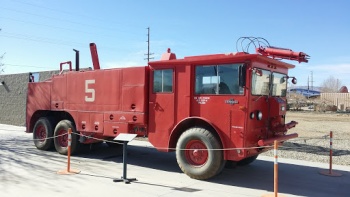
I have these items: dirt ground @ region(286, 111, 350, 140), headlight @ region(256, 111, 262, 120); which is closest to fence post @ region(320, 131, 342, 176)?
headlight @ region(256, 111, 262, 120)

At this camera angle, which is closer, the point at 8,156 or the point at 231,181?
the point at 231,181

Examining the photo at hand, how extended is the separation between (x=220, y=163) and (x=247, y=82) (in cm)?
188

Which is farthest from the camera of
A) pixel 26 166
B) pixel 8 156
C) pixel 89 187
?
pixel 8 156

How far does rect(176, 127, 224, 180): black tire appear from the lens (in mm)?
7593

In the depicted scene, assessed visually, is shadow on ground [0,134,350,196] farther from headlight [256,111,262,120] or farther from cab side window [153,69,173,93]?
cab side window [153,69,173,93]

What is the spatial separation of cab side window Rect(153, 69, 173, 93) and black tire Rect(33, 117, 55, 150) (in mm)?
4814

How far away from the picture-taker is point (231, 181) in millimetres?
7902

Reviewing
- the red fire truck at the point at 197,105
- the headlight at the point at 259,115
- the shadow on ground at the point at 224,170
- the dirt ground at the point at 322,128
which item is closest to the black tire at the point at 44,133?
the shadow on ground at the point at 224,170

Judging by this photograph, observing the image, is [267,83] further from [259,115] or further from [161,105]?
[161,105]

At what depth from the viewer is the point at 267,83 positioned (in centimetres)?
827

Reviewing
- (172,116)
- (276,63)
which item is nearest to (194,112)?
(172,116)

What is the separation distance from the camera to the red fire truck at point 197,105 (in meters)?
7.52

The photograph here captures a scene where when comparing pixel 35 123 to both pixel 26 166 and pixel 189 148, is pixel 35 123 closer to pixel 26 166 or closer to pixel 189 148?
pixel 26 166

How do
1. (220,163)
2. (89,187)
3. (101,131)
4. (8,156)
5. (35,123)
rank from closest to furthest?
1. (89,187)
2. (220,163)
3. (101,131)
4. (8,156)
5. (35,123)
